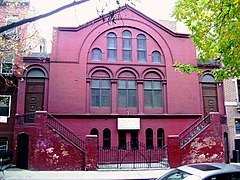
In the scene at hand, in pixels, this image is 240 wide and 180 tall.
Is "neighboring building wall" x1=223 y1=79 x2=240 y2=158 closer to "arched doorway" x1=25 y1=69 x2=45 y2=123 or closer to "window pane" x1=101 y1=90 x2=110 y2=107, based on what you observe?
"window pane" x1=101 y1=90 x2=110 y2=107

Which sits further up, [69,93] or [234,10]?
[234,10]

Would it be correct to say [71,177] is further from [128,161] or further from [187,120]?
[187,120]

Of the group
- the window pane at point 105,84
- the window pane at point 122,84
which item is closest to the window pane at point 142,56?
the window pane at point 122,84

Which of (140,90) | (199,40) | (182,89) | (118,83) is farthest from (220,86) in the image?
(199,40)

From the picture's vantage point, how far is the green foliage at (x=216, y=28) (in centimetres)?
917

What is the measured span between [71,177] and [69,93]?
25.1 ft

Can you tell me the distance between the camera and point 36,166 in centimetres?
1554

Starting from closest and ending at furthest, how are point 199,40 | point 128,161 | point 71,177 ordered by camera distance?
point 199,40 < point 71,177 < point 128,161

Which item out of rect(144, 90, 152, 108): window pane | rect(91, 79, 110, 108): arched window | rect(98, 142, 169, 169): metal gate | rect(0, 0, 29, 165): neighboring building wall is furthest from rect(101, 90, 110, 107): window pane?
rect(0, 0, 29, 165): neighboring building wall

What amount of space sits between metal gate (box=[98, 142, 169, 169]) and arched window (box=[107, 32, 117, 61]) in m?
7.05

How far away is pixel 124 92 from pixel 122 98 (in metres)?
0.51

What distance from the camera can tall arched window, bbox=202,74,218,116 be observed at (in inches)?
834

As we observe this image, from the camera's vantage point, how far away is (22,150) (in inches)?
661

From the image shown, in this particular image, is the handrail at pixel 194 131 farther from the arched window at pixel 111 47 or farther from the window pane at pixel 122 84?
the arched window at pixel 111 47
